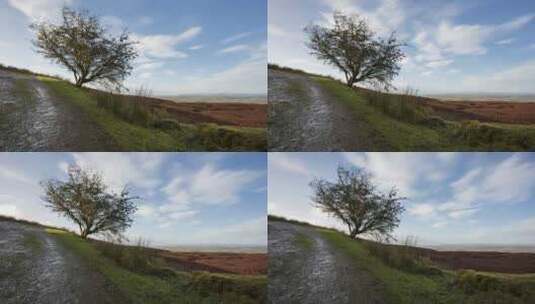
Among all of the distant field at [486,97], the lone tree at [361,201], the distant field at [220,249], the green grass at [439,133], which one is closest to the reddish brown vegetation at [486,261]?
the lone tree at [361,201]

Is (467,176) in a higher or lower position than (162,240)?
higher

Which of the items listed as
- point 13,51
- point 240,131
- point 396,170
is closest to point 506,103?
point 396,170

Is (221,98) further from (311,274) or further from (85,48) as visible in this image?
(311,274)

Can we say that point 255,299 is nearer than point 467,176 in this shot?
Yes

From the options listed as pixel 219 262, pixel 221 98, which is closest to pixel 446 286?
pixel 219 262

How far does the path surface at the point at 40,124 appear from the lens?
765cm

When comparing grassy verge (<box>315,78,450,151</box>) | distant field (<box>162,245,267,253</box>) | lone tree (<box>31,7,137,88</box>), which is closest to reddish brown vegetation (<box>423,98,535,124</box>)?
grassy verge (<box>315,78,450,151</box>)

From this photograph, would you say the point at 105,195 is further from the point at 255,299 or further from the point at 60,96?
the point at 255,299

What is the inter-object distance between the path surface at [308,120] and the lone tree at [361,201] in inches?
20.2

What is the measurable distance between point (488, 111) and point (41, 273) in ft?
24.7

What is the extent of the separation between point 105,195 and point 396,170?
4.65 meters

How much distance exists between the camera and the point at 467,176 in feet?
26.7

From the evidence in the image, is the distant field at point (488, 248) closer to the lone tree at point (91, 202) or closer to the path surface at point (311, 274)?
the path surface at point (311, 274)

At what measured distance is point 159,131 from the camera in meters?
8.12
